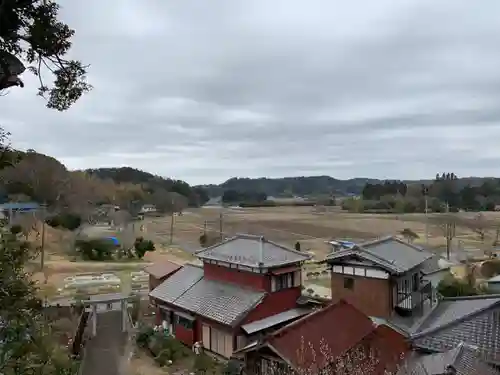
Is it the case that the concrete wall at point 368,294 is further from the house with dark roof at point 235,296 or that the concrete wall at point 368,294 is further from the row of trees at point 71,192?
the row of trees at point 71,192

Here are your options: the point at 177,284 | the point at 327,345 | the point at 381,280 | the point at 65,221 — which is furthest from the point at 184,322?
the point at 65,221

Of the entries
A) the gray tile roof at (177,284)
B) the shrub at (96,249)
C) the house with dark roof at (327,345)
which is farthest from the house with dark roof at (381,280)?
the shrub at (96,249)

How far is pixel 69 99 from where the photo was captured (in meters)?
7.21

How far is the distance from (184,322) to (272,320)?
4.26 metres

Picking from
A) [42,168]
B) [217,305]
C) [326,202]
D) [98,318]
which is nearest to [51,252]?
[42,168]

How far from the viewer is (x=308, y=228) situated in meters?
61.3

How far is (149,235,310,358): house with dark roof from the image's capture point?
17672mm

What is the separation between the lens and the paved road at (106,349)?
52.4ft

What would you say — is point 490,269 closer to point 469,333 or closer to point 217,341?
point 469,333

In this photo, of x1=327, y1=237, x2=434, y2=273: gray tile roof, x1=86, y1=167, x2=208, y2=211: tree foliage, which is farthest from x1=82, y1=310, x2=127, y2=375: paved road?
x1=86, y1=167, x2=208, y2=211: tree foliage

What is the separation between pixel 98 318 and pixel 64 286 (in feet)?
28.3

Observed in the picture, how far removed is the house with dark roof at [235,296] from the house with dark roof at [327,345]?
235 cm

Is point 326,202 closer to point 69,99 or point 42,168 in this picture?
point 42,168

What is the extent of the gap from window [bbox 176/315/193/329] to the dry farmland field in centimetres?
2325
